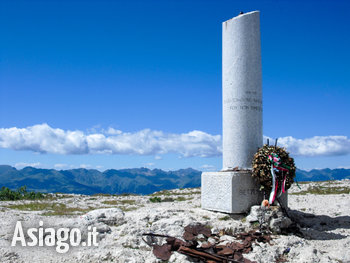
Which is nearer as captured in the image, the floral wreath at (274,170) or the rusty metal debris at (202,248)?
the rusty metal debris at (202,248)

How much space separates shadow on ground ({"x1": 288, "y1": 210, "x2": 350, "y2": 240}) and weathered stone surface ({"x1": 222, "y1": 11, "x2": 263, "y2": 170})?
241 centimetres

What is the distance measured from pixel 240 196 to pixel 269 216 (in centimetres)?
126

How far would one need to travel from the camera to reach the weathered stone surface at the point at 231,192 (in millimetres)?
9648

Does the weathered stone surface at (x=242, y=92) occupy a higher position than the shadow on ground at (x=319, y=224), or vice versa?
the weathered stone surface at (x=242, y=92)

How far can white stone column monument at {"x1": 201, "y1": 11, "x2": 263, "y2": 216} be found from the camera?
10.4 meters

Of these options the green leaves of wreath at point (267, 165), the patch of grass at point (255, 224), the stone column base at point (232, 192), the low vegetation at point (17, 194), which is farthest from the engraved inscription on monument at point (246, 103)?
the low vegetation at point (17, 194)

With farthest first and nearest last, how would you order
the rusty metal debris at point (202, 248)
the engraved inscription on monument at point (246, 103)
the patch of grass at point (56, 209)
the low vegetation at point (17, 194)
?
the low vegetation at point (17, 194) → the patch of grass at point (56, 209) → the engraved inscription on monument at point (246, 103) → the rusty metal debris at point (202, 248)

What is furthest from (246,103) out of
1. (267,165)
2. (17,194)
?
(17,194)

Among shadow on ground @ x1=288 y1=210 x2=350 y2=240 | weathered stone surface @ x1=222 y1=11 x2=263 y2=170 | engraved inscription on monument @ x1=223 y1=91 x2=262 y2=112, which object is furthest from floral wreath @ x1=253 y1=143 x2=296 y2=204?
engraved inscription on monument @ x1=223 y1=91 x2=262 y2=112

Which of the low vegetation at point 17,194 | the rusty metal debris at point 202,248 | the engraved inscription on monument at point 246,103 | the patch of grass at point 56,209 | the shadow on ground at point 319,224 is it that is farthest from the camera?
the low vegetation at point 17,194

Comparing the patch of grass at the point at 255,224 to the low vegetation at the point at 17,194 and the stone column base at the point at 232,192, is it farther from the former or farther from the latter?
the low vegetation at the point at 17,194

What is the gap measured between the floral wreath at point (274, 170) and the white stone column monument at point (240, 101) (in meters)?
0.36

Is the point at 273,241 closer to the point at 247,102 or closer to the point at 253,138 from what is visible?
the point at 253,138

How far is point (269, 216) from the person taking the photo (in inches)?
339
